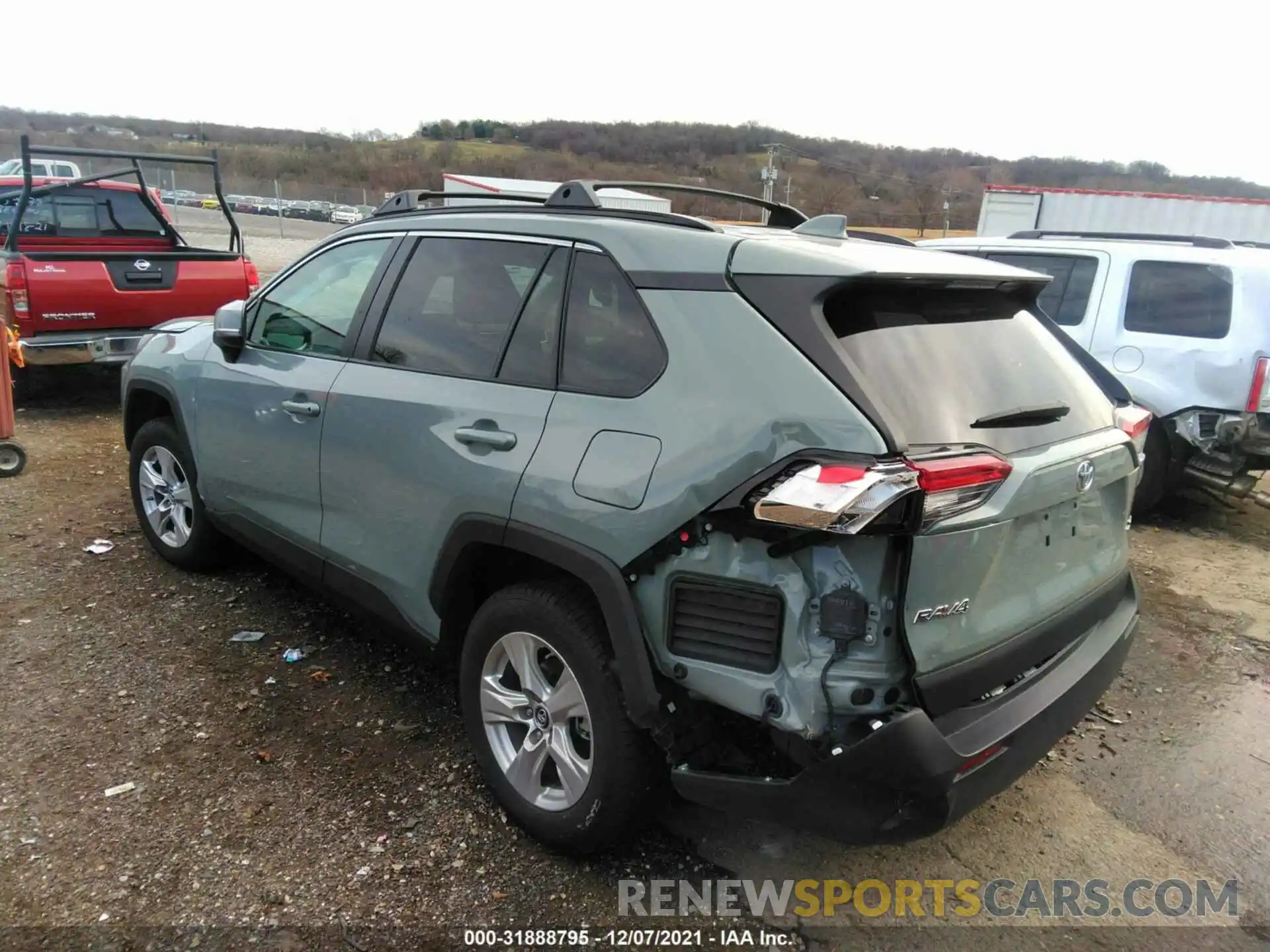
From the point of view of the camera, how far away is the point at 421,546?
2867 mm

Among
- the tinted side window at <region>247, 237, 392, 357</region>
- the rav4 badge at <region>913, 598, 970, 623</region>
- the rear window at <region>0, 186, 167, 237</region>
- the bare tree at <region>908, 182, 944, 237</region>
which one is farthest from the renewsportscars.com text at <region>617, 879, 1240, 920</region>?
the bare tree at <region>908, 182, 944, 237</region>

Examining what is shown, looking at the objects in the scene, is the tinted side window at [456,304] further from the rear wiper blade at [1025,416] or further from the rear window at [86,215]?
the rear window at [86,215]

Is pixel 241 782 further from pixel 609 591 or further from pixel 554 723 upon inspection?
pixel 609 591

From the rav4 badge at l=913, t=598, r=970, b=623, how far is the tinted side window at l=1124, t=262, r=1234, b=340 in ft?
15.5

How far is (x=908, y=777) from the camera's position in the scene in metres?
1.96

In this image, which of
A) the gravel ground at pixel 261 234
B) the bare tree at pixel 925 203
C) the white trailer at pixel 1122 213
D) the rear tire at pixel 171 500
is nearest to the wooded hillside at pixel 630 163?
the bare tree at pixel 925 203

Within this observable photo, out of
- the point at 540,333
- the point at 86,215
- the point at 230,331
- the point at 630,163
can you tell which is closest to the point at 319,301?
the point at 230,331

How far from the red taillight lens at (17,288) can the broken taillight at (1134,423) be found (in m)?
7.68

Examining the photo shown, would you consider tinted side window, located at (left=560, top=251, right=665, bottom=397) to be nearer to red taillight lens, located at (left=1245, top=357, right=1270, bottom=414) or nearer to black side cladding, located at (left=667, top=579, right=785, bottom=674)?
black side cladding, located at (left=667, top=579, right=785, bottom=674)

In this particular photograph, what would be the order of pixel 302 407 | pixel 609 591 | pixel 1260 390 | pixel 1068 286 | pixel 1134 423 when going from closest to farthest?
pixel 609 591, pixel 1134 423, pixel 302 407, pixel 1260 390, pixel 1068 286

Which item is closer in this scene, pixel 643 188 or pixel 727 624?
pixel 727 624

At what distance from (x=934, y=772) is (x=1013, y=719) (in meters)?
0.37

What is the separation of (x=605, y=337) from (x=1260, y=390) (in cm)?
497

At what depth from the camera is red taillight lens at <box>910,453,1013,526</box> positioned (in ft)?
6.37
